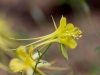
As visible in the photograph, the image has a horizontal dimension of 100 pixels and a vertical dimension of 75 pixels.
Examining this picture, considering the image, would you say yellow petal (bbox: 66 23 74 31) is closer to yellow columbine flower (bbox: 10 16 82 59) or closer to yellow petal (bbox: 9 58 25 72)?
yellow columbine flower (bbox: 10 16 82 59)

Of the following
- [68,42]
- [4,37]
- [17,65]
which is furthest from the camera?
[4,37]

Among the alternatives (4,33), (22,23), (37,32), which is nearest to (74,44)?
(4,33)

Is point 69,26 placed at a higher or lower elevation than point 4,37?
lower

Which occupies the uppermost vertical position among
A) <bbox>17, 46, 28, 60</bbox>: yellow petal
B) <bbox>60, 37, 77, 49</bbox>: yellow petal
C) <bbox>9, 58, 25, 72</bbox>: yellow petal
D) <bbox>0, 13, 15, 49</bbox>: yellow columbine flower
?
<bbox>0, 13, 15, 49</bbox>: yellow columbine flower

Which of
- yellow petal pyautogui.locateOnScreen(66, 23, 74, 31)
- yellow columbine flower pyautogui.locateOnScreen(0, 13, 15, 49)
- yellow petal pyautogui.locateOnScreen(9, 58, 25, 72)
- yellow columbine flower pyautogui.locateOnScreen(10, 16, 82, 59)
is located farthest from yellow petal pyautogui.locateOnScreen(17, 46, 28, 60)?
yellow columbine flower pyautogui.locateOnScreen(0, 13, 15, 49)

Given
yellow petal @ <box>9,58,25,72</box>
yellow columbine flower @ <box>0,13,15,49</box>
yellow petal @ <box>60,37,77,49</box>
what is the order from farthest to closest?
yellow columbine flower @ <box>0,13,15,49</box>, yellow petal @ <box>9,58,25,72</box>, yellow petal @ <box>60,37,77,49</box>

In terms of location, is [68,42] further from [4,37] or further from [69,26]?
[4,37]

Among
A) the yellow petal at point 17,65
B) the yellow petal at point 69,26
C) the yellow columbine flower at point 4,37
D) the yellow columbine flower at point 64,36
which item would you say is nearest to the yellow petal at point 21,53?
the yellow petal at point 17,65

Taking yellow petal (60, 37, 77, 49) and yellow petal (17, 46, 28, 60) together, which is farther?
yellow petal (17, 46, 28, 60)

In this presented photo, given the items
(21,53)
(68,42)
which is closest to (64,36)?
(68,42)

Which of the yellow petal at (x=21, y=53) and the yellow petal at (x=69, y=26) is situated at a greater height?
the yellow petal at (x=21, y=53)

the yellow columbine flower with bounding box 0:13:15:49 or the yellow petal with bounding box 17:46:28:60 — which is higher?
the yellow columbine flower with bounding box 0:13:15:49

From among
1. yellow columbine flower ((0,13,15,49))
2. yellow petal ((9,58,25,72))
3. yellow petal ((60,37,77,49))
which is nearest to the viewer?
yellow petal ((60,37,77,49))

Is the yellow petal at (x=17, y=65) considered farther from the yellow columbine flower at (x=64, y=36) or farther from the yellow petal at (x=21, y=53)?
the yellow columbine flower at (x=64, y=36)
